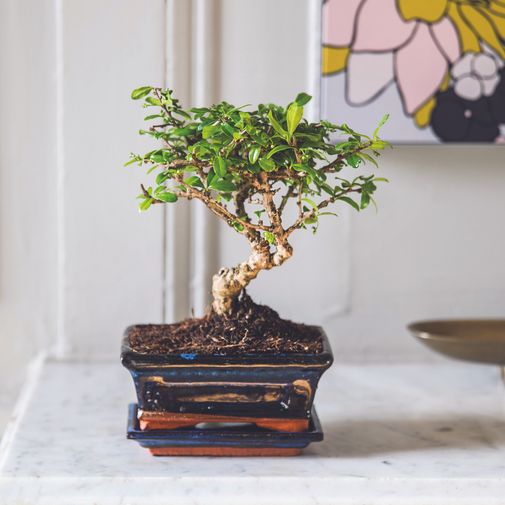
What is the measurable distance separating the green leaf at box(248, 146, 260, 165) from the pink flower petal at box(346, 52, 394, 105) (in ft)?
1.83

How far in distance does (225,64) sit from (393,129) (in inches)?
12.6

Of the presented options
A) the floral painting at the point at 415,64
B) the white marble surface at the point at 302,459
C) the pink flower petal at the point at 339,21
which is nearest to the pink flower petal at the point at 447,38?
the floral painting at the point at 415,64

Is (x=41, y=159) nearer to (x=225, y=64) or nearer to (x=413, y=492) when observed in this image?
(x=225, y=64)

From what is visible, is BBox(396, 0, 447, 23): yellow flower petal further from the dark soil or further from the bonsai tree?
the dark soil

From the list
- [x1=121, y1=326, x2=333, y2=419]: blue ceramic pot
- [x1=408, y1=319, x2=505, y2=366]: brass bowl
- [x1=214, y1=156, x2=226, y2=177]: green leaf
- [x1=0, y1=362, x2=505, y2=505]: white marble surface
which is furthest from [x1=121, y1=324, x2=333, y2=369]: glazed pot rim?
[x1=408, y1=319, x2=505, y2=366]: brass bowl

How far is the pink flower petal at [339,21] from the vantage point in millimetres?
1505

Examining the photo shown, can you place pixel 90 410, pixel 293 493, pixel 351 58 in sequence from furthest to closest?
pixel 351 58 → pixel 90 410 → pixel 293 493

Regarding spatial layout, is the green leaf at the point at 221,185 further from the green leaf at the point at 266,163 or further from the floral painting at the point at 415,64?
the floral painting at the point at 415,64

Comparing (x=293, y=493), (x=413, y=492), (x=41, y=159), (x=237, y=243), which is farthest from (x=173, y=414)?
(x=41, y=159)

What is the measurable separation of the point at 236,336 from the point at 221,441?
133 mm

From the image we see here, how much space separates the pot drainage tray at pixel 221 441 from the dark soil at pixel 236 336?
104mm

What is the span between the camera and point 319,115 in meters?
1.53

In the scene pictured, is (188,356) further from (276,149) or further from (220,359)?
(276,149)

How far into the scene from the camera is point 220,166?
100 cm
